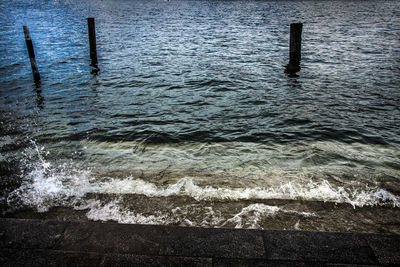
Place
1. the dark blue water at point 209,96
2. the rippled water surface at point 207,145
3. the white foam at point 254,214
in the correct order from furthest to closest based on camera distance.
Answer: the dark blue water at point 209,96, the rippled water surface at point 207,145, the white foam at point 254,214

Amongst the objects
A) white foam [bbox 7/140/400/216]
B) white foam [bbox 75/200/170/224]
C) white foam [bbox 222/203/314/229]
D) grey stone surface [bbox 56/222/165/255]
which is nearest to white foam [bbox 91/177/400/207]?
white foam [bbox 7/140/400/216]

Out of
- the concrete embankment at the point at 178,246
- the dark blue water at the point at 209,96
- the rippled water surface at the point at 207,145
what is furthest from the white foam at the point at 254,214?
the dark blue water at the point at 209,96

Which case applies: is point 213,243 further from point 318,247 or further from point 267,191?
point 267,191

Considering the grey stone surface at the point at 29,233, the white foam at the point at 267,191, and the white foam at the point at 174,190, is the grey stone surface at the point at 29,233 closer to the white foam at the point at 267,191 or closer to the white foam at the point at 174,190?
the white foam at the point at 174,190

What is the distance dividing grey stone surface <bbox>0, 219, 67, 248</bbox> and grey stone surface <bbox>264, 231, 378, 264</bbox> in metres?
2.22

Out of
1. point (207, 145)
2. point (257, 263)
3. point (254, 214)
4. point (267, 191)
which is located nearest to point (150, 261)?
point (257, 263)

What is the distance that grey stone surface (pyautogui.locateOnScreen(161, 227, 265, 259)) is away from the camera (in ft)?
7.81

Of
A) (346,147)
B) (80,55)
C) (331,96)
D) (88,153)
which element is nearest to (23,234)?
(88,153)

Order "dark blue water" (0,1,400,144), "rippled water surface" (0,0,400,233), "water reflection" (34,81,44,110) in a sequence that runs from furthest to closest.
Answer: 1. "water reflection" (34,81,44,110)
2. "dark blue water" (0,1,400,144)
3. "rippled water surface" (0,0,400,233)

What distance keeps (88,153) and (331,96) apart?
911 centimetres

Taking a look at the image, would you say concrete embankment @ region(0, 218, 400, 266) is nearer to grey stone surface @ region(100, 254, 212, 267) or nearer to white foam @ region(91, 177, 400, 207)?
grey stone surface @ region(100, 254, 212, 267)

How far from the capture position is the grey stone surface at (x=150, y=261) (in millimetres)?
2273

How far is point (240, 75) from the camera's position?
42.8 ft

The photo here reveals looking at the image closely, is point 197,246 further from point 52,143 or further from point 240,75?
point 240,75
